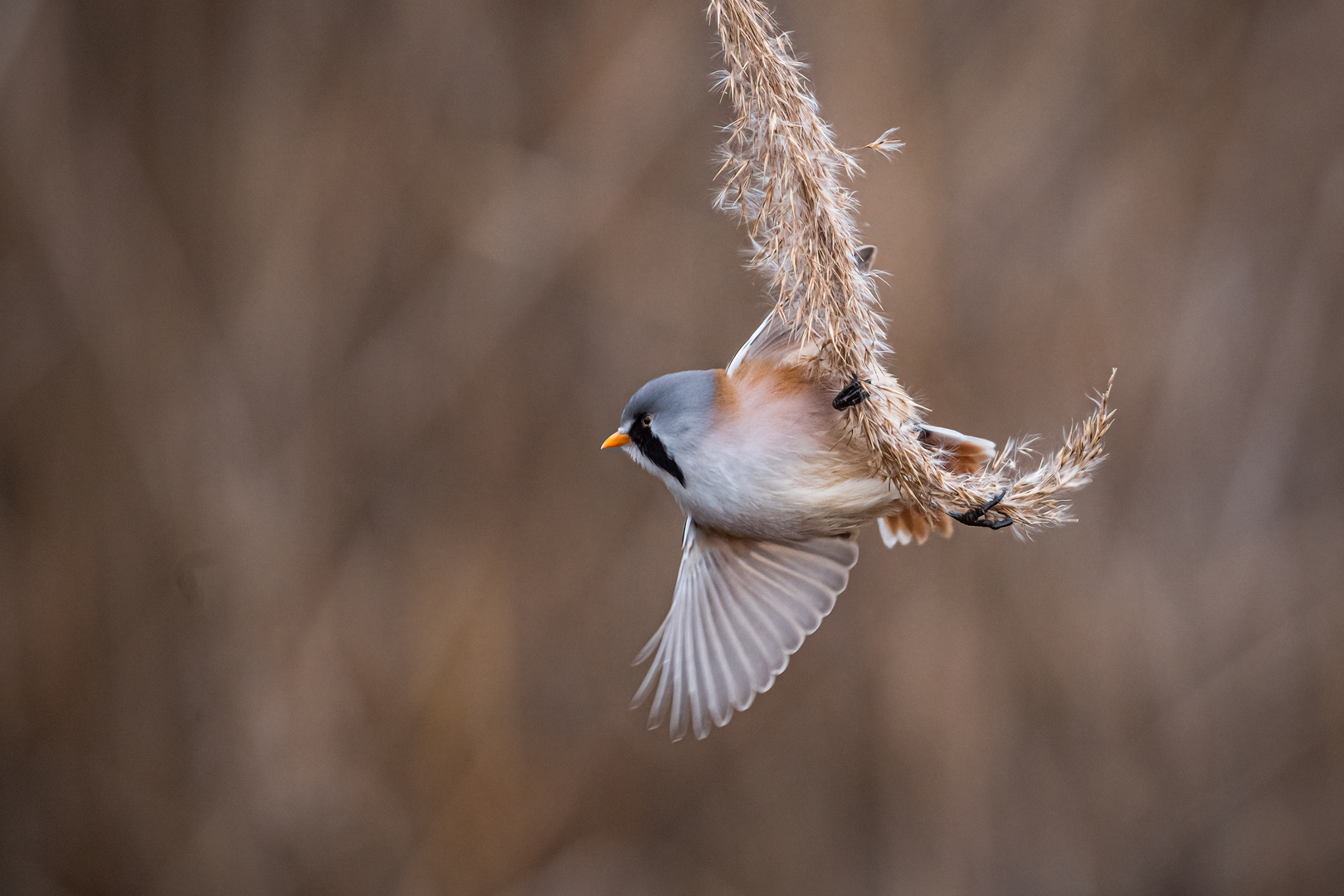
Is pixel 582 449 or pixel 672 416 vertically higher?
pixel 582 449

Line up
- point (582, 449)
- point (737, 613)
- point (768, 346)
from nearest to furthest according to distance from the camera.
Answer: point (768, 346)
point (737, 613)
point (582, 449)

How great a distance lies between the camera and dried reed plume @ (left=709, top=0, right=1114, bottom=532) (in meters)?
0.65

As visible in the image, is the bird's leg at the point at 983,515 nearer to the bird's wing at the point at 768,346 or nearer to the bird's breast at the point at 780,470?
the bird's breast at the point at 780,470

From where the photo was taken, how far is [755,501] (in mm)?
825

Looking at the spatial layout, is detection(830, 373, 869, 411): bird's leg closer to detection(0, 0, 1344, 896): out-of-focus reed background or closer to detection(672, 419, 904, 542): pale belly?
detection(672, 419, 904, 542): pale belly

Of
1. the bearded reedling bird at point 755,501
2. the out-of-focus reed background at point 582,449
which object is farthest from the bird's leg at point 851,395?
the out-of-focus reed background at point 582,449

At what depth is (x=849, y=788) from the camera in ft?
7.62

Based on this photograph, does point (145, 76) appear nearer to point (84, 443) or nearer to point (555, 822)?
point (84, 443)

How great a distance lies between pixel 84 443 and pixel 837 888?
2015mm

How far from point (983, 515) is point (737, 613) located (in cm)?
38

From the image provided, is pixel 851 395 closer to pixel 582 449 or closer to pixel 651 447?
pixel 651 447

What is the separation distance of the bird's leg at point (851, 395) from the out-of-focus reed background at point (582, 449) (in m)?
1.42

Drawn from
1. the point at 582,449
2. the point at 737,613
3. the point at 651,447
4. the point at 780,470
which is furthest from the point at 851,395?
the point at 582,449

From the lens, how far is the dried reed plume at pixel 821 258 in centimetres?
65
